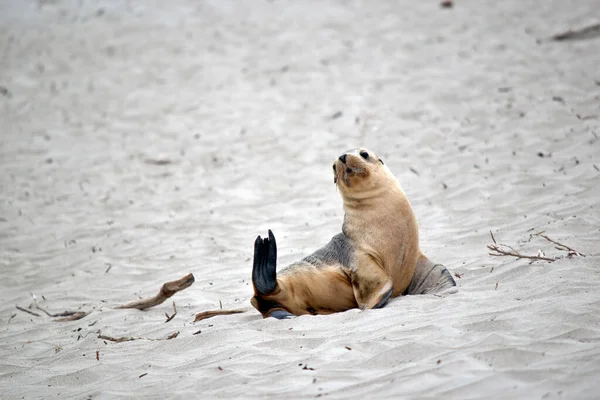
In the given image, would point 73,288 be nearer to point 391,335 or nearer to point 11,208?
point 11,208

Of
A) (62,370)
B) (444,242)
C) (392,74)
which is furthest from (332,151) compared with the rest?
(62,370)

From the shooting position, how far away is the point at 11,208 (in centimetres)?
848

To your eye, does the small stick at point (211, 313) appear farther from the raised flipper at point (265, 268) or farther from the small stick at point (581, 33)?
the small stick at point (581, 33)

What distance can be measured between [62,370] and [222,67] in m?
8.44

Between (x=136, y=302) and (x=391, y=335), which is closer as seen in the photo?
(x=391, y=335)

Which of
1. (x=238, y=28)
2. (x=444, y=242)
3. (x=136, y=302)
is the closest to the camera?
(x=136, y=302)

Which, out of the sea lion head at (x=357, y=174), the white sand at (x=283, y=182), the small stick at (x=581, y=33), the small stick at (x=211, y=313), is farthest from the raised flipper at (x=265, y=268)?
the small stick at (x=581, y=33)

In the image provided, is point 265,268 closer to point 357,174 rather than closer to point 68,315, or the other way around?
point 357,174

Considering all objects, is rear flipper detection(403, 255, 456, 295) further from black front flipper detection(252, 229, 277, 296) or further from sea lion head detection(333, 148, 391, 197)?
black front flipper detection(252, 229, 277, 296)

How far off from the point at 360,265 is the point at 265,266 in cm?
58

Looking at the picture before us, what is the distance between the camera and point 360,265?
430 cm

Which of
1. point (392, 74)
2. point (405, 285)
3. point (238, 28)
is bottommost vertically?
point (405, 285)

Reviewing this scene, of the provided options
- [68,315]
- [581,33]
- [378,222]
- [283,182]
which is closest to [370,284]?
[378,222]

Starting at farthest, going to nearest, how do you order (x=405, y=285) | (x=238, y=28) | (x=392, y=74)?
(x=238, y=28) → (x=392, y=74) → (x=405, y=285)
